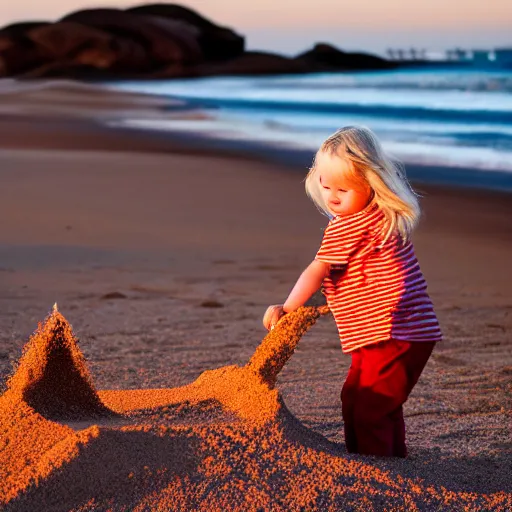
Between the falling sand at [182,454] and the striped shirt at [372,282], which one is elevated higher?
the striped shirt at [372,282]

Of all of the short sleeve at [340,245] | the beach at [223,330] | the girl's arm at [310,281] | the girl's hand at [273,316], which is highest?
the short sleeve at [340,245]

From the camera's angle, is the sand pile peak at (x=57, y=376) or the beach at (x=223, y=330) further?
the sand pile peak at (x=57, y=376)

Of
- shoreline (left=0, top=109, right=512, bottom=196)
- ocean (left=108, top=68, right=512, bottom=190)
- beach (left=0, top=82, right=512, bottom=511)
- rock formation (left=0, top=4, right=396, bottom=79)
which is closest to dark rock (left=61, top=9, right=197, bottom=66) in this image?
rock formation (left=0, top=4, right=396, bottom=79)

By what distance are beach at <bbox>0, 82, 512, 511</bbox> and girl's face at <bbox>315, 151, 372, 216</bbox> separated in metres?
0.36

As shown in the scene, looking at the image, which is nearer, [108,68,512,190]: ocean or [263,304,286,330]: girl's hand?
[263,304,286,330]: girl's hand

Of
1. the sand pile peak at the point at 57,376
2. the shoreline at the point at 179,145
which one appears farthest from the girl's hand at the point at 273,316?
the shoreline at the point at 179,145

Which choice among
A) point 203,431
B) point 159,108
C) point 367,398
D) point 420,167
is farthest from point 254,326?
Answer: point 159,108

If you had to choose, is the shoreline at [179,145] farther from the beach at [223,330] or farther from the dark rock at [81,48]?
the dark rock at [81,48]

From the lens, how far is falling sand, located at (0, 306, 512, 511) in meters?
2.57

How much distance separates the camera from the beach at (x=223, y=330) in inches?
104

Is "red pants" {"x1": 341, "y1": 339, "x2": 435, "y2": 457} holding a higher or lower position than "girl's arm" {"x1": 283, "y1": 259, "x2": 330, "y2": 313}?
lower

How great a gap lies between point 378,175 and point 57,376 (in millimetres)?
1284

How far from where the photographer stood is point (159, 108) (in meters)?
26.6

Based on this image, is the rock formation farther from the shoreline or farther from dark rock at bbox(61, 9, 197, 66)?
the shoreline
